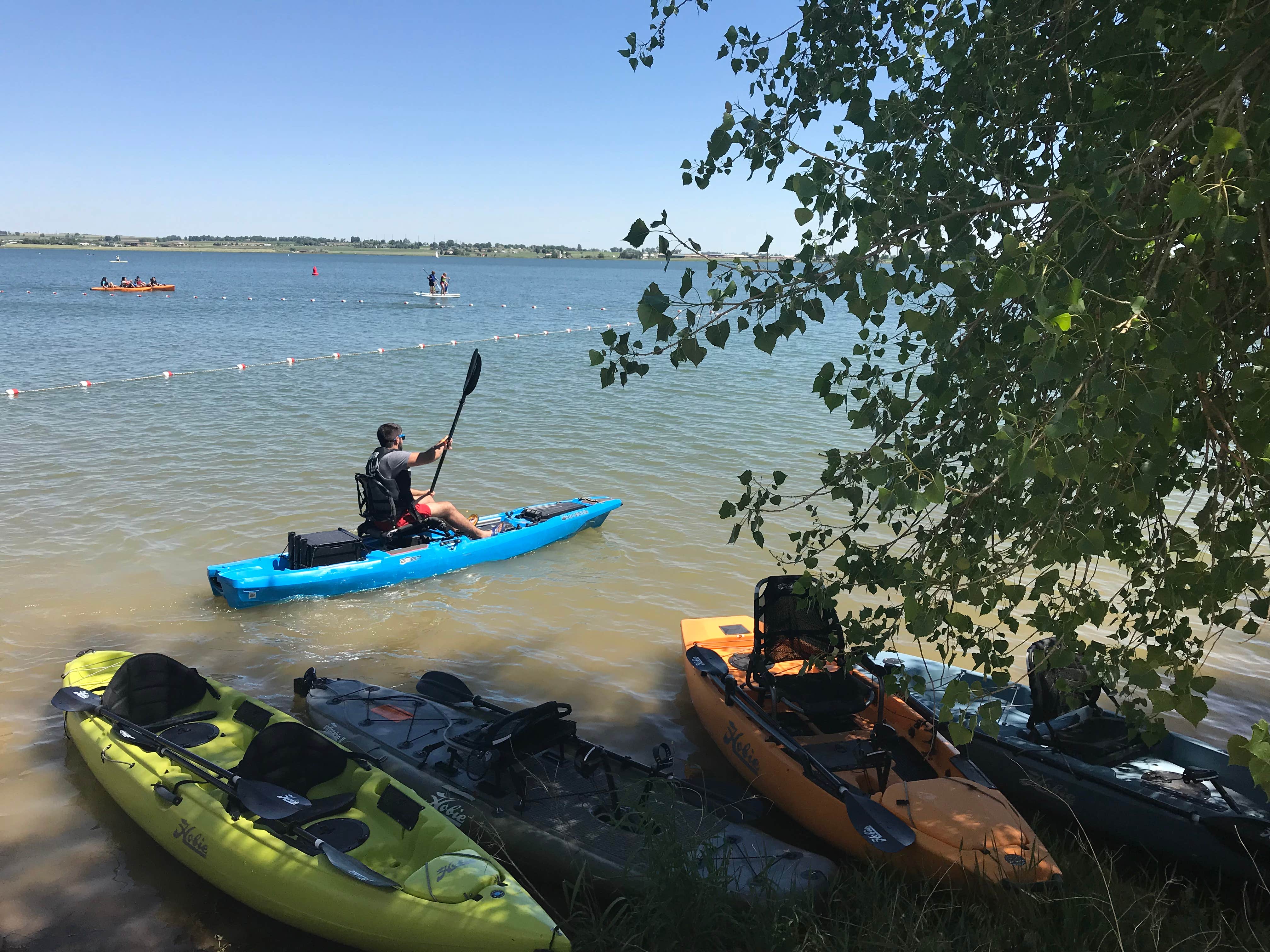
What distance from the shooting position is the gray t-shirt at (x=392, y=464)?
29.0 feet

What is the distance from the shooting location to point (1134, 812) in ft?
15.8

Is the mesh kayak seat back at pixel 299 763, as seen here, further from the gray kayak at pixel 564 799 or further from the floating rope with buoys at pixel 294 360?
the floating rope with buoys at pixel 294 360

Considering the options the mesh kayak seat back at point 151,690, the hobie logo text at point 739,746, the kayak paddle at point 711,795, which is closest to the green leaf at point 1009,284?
the kayak paddle at point 711,795

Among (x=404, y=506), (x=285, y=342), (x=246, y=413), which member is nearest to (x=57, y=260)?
(x=285, y=342)

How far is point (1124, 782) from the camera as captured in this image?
4.96 m

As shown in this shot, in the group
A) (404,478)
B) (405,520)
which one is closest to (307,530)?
(405,520)

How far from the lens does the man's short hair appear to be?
881cm

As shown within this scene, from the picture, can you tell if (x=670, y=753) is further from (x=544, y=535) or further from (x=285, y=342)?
(x=285, y=342)

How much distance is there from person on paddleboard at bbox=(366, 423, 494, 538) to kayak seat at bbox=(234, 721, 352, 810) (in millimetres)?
4143

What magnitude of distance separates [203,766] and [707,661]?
139 inches

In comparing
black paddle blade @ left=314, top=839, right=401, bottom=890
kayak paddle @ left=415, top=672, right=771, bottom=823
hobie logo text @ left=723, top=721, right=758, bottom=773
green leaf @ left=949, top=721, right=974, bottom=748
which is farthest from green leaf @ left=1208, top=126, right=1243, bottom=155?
hobie logo text @ left=723, top=721, right=758, bottom=773

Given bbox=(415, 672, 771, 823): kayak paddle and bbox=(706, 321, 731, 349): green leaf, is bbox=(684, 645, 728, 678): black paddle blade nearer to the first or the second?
bbox=(415, 672, 771, 823): kayak paddle

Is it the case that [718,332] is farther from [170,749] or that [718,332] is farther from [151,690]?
[151,690]

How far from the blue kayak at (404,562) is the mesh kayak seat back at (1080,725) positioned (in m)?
6.18
